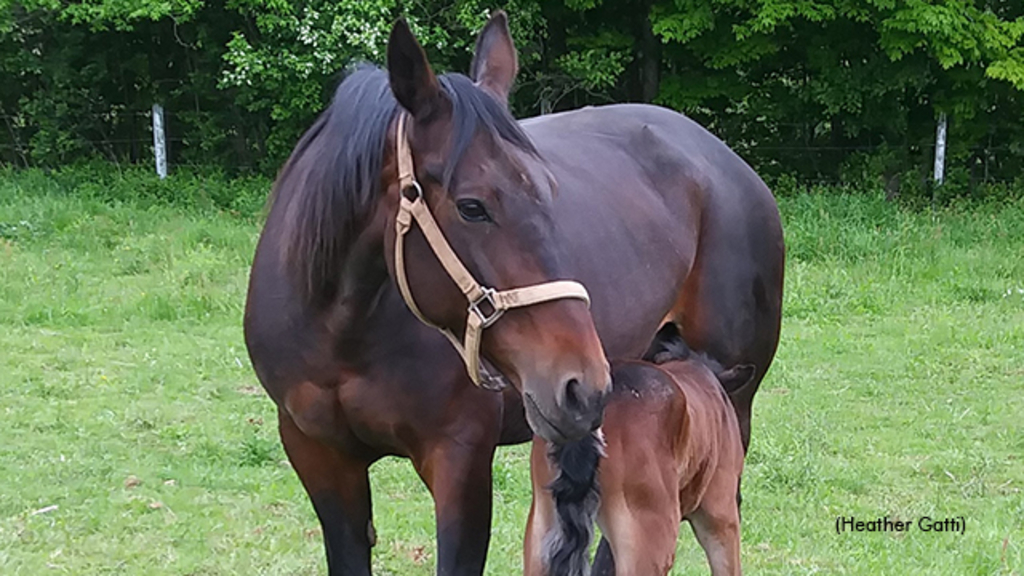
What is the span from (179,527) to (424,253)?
2347 mm

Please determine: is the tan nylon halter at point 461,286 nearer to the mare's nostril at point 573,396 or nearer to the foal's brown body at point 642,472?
the mare's nostril at point 573,396

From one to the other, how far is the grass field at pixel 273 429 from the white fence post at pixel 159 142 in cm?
259

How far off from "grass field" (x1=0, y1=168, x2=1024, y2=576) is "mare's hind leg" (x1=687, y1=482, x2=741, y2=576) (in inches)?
35.1

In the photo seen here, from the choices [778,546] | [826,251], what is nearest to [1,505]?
[778,546]

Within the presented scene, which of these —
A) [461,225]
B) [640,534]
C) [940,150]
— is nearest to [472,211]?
[461,225]

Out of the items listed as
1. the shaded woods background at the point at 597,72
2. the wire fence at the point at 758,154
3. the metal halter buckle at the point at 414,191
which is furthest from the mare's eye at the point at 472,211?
the wire fence at the point at 758,154

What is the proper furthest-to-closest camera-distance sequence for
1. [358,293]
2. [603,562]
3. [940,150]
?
[940,150] → [603,562] → [358,293]

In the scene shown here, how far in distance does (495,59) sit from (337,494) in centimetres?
121

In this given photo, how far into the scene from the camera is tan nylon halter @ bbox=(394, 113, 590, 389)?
2088 millimetres

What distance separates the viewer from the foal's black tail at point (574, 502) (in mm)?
2244

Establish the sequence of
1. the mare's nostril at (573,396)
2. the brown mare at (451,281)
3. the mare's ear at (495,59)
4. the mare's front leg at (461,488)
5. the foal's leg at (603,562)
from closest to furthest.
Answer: the mare's nostril at (573,396)
the brown mare at (451,281)
the mare's front leg at (461,488)
the mare's ear at (495,59)
the foal's leg at (603,562)

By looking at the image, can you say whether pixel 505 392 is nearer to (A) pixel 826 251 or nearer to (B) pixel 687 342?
(B) pixel 687 342

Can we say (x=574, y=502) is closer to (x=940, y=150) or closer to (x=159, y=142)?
(x=159, y=142)

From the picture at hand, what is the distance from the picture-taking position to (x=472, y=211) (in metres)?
2.13
